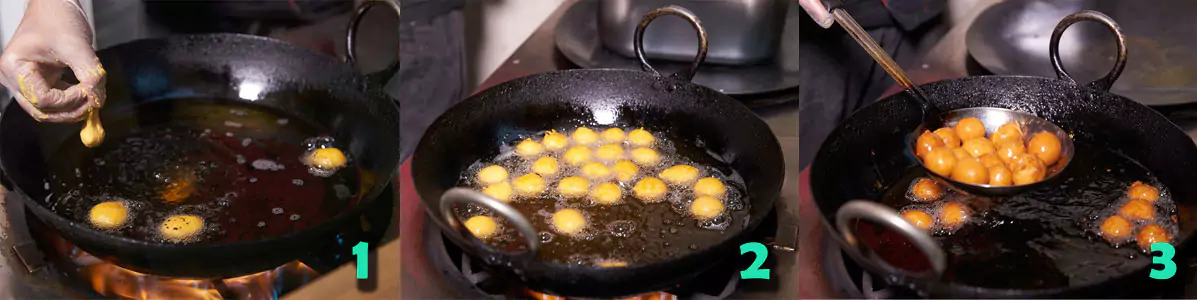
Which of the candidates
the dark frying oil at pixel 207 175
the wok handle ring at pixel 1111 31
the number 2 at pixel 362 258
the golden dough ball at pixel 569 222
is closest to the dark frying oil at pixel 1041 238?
the wok handle ring at pixel 1111 31

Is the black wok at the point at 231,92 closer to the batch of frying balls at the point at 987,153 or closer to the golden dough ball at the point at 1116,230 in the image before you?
the batch of frying balls at the point at 987,153

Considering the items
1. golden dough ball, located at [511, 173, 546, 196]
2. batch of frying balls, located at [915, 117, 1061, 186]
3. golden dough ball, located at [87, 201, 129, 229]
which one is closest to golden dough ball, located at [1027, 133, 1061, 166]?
batch of frying balls, located at [915, 117, 1061, 186]

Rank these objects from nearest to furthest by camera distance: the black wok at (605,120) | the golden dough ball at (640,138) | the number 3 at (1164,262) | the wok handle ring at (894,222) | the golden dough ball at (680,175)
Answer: the wok handle ring at (894,222) → the number 3 at (1164,262) → the black wok at (605,120) → the golden dough ball at (680,175) → the golden dough ball at (640,138)

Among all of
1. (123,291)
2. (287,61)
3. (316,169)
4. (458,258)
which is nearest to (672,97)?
(458,258)

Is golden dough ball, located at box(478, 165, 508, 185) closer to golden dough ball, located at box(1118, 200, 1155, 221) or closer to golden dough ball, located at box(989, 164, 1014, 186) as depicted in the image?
golden dough ball, located at box(989, 164, 1014, 186)

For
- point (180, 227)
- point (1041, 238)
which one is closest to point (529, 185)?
point (180, 227)

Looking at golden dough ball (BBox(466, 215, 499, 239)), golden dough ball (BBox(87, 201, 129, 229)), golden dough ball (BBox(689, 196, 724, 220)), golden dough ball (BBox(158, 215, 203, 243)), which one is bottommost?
golden dough ball (BBox(158, 215, 203, 243))
